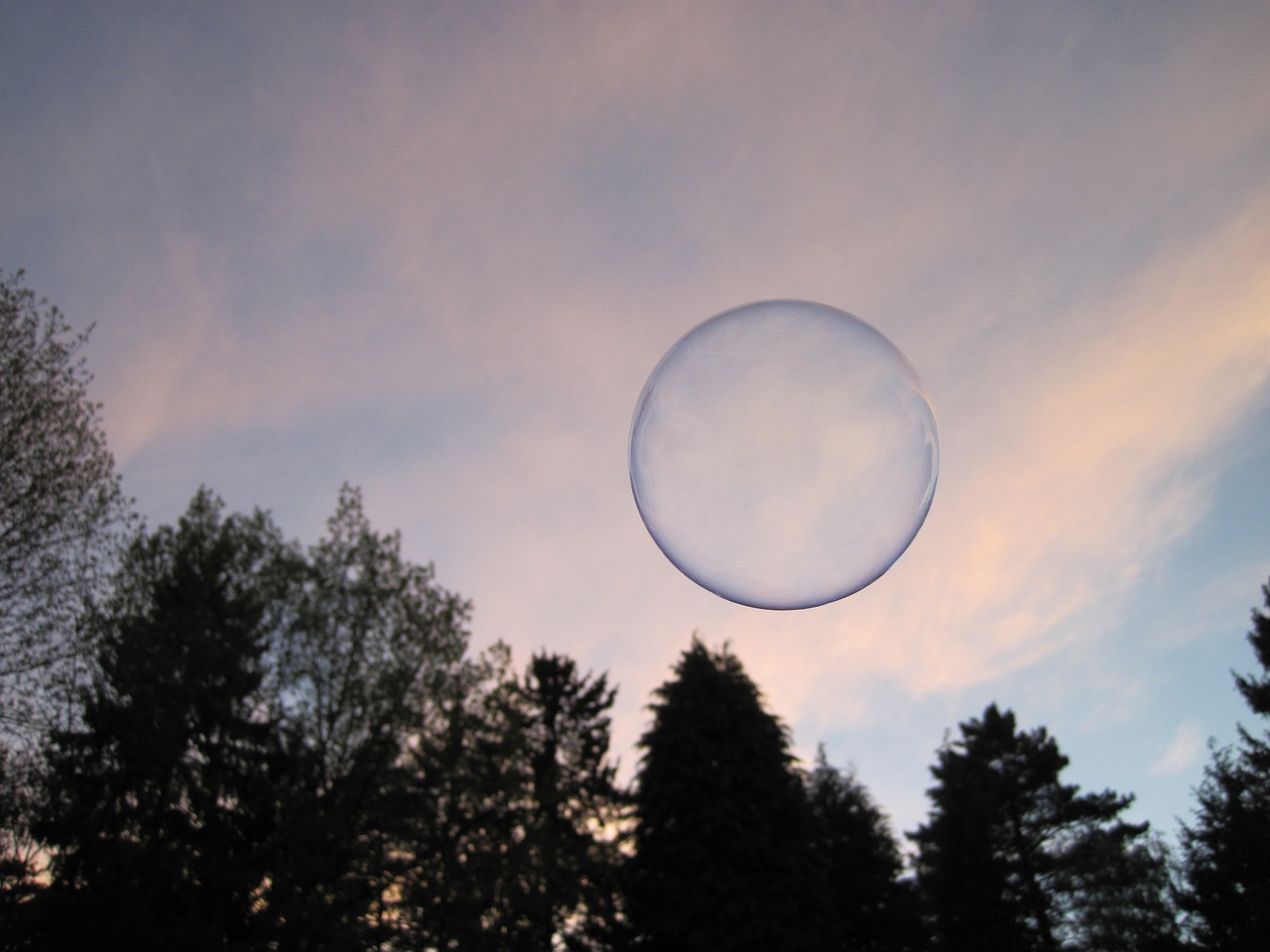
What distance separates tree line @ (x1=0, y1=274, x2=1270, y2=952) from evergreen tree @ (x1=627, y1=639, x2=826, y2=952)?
71 mm

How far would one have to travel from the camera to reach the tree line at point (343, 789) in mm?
12172

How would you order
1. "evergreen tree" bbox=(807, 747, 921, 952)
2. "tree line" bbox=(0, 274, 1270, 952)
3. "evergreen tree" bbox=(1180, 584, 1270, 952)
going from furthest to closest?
"evergreen tree" bbox=(807, 747, 921, 952), "evergreen tree" bbox=(1180, 584, 1270, 952), "tree line" bbox=(0, 274, 1270, 952)

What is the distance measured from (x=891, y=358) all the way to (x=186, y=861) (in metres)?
15.6

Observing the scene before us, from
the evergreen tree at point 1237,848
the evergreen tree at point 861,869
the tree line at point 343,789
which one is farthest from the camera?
the evergreen tree at point 861,869

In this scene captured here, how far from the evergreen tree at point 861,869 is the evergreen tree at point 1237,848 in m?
8.39

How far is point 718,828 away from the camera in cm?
2134

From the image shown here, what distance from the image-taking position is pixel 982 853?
2738cm

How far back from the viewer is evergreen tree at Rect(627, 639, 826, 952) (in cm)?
Answer: 1991

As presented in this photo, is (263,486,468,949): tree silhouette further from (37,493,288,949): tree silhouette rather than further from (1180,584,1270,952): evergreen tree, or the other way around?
(1180,584,1270,952): evergreen tree

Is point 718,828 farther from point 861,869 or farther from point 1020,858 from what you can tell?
point 1020,858

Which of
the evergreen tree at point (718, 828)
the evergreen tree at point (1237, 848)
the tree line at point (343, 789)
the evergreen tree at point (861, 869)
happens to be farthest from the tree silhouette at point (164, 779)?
the evergreen tree at point (1237, 848)

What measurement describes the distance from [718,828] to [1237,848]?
41.9 feet

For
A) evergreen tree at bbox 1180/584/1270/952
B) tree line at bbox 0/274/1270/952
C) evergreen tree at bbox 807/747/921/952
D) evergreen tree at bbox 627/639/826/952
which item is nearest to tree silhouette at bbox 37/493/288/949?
tree line at bbox 0/274/1270/952

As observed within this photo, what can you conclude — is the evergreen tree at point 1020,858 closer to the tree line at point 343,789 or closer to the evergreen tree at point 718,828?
the tree line at point 343,789
